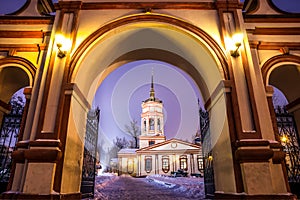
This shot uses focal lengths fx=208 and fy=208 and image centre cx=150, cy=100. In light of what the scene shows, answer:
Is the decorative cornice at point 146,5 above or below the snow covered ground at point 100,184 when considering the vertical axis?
above

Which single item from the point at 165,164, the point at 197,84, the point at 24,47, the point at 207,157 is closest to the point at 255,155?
the point at 207,157

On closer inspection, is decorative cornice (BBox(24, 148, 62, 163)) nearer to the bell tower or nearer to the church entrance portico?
the church entrance portico

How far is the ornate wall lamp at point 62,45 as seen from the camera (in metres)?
4.82

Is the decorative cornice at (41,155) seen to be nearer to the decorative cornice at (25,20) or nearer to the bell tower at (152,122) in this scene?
the decorative cornice at (25,20)

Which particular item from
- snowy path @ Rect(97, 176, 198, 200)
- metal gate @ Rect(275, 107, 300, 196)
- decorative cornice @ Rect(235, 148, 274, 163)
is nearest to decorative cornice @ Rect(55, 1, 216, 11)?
decorative cornice @ Rect(235, 148, 274, 163)

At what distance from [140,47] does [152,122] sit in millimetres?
30660

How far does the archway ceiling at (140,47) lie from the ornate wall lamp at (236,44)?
0.50m

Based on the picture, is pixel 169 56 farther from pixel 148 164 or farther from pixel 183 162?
pixel 148 164

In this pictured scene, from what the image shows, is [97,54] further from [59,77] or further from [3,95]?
[3,95]

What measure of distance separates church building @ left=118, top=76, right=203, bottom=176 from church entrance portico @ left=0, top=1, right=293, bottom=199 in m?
27.2

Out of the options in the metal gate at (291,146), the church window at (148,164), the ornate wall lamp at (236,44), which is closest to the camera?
the ornate wall lamp at (236,44)

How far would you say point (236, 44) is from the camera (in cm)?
479

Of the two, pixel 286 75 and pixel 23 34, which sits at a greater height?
pixel 23 34

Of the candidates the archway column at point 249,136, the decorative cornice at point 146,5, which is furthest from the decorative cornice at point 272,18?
the decorative cornice at point 146,5
